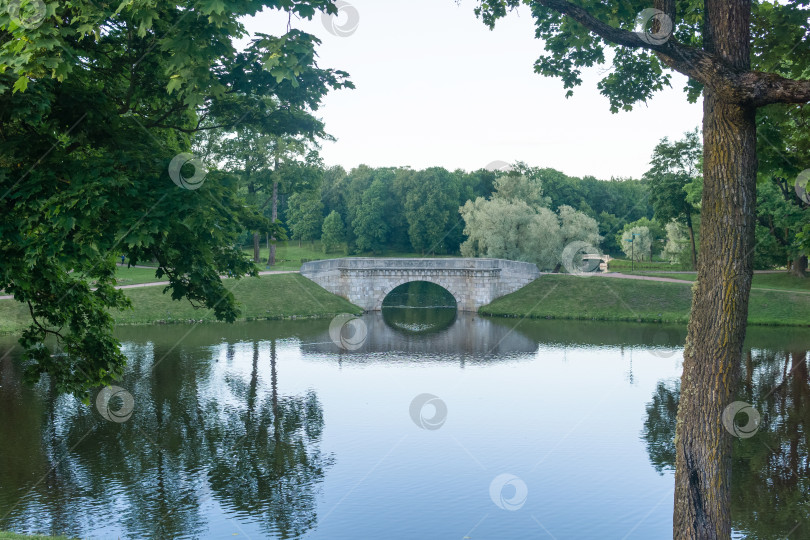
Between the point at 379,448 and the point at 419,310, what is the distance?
3787 centimetres

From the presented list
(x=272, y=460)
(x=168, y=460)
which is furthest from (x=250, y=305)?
(x=272, y=460)

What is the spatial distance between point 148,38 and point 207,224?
14.6ft

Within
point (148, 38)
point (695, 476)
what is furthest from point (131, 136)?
point (695, 476)

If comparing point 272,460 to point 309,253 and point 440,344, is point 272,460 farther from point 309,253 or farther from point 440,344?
point 309,253

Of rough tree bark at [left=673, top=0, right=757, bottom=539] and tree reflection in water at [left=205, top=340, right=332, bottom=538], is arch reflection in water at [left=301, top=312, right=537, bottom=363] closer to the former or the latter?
tree reflection in water at [left=205, top=340, right=332, bottom=538]

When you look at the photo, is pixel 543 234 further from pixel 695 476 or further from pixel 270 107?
pixel 695 476

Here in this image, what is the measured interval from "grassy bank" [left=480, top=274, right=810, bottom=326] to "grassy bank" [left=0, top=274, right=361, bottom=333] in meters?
12.6

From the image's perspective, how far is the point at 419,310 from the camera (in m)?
57.6

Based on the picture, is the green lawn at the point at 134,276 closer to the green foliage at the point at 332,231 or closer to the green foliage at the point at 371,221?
the green foliage at the point at 332,231

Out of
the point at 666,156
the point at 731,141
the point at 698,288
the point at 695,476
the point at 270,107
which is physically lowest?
the point at 695,476

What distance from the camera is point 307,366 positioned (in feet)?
104

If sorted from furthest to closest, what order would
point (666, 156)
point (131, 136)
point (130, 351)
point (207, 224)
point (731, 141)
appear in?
point (666, 156) → point (130, 351) → point (131, 136) → point (207, 224) → point (731, 141)

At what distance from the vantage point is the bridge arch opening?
47.1 metres

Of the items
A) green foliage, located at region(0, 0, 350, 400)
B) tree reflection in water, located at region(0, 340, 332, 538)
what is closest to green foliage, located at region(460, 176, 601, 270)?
tree reflection in water, located at region(0, 340, 332, 538)
